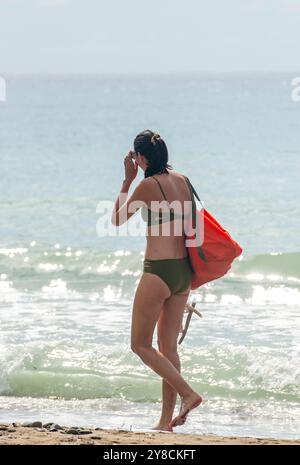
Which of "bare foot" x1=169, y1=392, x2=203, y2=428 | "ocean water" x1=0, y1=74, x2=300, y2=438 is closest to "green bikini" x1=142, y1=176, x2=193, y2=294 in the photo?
"bare foot" x1=169, y1=392, x2=203, y2=428

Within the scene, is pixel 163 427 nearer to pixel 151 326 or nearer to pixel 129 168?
pixel 151 326

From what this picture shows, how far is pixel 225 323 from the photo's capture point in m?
12.7

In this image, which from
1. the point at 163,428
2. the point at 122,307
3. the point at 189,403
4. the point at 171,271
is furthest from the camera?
the point at 122,307

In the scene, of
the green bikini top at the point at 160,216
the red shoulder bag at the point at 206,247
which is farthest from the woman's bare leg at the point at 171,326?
the green bikini top at the point at 160,216

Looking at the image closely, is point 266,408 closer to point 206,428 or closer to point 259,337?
point 206,428

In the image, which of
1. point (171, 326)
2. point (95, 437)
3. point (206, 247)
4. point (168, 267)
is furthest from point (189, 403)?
point (206, 247)

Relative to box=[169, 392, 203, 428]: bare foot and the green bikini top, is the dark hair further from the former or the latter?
box=[169, 392, 203, 428]: bare foot

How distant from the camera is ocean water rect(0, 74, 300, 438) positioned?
9.74 meters

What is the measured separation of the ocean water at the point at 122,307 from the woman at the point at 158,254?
1.08 meters

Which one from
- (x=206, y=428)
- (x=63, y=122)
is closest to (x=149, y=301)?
(x=206, y=428)

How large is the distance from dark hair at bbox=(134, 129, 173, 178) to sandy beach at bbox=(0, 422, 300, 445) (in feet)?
4.86

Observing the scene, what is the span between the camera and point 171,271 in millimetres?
7527

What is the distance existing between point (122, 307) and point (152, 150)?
637 cm
